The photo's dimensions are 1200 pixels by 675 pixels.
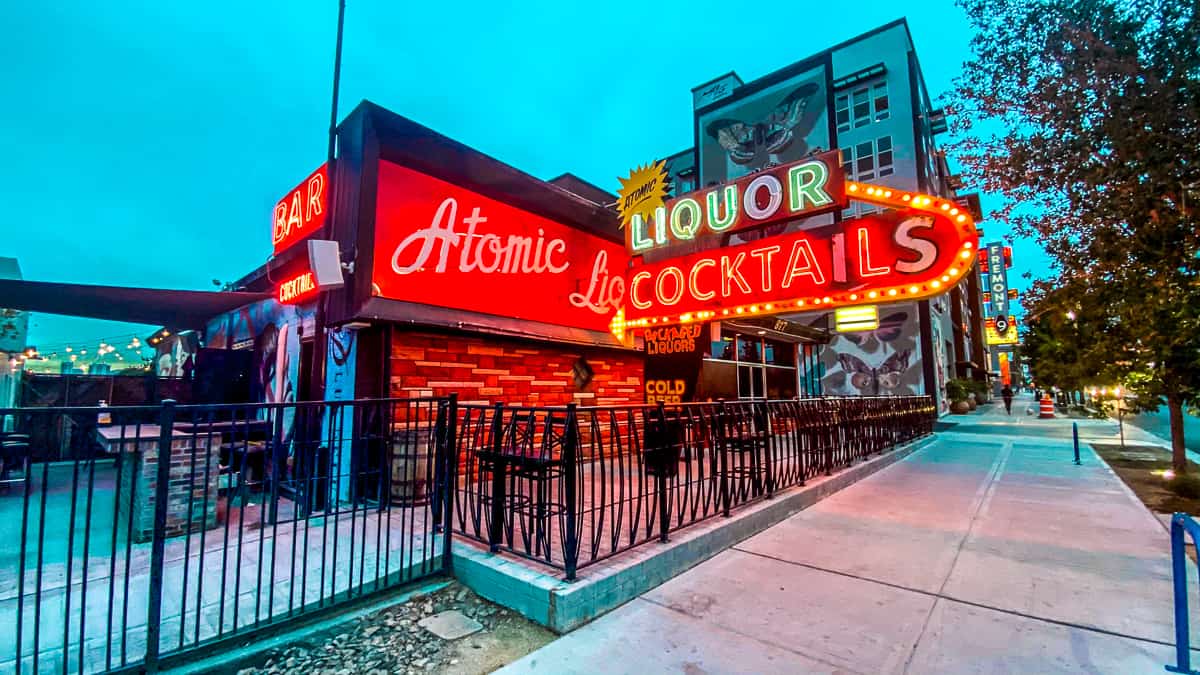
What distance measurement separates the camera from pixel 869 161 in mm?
26406

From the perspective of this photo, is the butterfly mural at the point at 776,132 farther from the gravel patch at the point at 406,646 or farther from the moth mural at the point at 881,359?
the gravel patch at the point at 406,646

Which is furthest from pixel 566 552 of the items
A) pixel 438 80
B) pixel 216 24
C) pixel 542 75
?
pixel 542 75

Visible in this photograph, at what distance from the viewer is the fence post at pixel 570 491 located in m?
3.57

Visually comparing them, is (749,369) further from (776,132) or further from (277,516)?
(776,132)

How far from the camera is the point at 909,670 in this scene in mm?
2832

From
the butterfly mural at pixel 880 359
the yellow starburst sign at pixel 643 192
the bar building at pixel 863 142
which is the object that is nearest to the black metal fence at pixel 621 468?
the yellow starburst sign at pixel 643 192

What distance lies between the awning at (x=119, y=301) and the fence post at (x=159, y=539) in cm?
545

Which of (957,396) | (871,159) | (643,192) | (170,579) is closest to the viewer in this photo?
(170,579)

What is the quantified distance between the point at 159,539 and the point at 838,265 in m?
7.22

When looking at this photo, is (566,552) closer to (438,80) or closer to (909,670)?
(909,670)

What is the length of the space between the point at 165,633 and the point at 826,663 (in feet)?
13.3

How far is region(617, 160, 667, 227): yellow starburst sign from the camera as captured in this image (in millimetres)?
8688

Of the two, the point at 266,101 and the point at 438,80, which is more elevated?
the point at 438,80

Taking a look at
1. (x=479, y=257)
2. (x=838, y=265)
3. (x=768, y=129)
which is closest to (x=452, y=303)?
(x=479, y=257)
